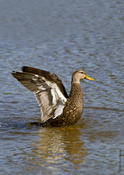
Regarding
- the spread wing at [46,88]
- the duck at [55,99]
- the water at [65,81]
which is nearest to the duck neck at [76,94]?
the duck at [55,99]

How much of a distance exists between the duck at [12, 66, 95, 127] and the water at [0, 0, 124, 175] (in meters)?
0.19

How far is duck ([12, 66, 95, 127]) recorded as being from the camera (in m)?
7.02

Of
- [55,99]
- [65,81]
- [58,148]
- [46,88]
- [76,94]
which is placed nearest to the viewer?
[58,148]

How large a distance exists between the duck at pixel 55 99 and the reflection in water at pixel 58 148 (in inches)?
6.9

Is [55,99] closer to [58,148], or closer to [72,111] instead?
[72,111]

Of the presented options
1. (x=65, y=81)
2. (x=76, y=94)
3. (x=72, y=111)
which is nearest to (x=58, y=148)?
(x=72, y=111)

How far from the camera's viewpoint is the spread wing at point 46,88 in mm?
6859

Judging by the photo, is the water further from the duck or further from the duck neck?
the duck neck

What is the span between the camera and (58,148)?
639 cm

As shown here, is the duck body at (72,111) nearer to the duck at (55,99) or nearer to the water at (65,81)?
the duck at (55,99)

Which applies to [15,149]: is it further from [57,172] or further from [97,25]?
[97,25]

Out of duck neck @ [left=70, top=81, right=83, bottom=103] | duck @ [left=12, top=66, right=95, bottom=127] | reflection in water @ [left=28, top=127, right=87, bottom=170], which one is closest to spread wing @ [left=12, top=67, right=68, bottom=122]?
duck @ [left=12, top=66, right=95, bottom=127]

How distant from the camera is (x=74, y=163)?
5.69 m

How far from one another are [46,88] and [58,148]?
115cm
